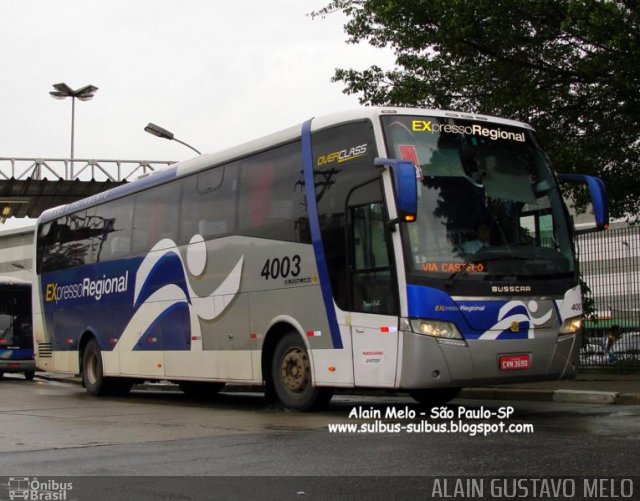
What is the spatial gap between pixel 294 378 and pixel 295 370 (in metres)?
0.12

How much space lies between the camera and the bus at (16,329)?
2839 cm

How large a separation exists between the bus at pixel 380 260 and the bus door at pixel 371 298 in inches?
0.8

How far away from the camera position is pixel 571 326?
1106 centimetres

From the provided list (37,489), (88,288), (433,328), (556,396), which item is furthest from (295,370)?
(88,288)

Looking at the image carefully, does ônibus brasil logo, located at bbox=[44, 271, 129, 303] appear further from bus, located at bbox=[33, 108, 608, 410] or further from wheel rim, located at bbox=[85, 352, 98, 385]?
bus, located at bbox=[33, 108, 608, 410]

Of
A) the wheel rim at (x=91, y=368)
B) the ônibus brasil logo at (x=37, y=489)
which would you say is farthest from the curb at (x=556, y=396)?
the ônibus brasil logo at (x=37, y=489)

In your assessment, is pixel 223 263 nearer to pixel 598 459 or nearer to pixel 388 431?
pixel 388 431

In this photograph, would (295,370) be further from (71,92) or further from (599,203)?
(71,92)

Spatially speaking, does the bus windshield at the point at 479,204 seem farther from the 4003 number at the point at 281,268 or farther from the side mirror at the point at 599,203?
the 4003 number at the point at 281,268

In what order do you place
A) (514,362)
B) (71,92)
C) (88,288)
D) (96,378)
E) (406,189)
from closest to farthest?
(406,189) < (514,362) < (96,378) < (88,288) < (71,92)

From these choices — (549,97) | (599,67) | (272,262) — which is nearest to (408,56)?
(549,97)

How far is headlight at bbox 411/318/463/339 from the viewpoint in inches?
398

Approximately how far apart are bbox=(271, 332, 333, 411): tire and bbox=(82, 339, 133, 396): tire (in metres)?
6.20

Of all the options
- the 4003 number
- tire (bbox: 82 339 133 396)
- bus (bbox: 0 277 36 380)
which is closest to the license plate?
the 4003 number
